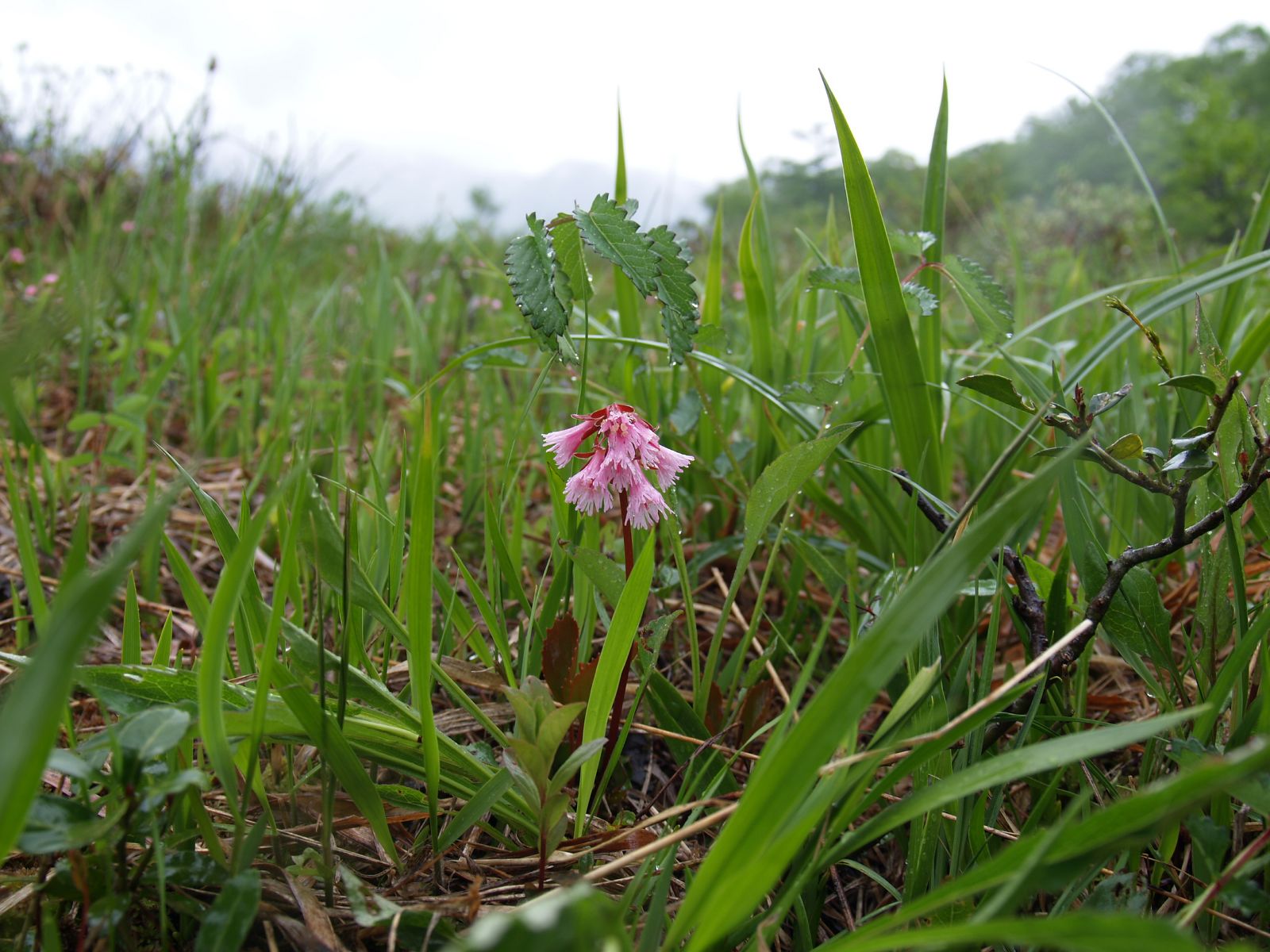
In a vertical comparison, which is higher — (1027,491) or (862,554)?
(1027,491)

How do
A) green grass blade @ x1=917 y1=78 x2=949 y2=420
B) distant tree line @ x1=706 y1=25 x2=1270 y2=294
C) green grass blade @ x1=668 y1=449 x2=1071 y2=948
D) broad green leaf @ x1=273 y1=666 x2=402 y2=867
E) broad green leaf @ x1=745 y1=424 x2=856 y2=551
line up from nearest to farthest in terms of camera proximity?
1. green grass blade @ x1=668 y1=449 x2=1071 y2=948
2. broad green leaf @ x1=273 y1=666 x2=402 y2=867
3. broad green leaf @ x1=745 y1=424 x2=856 y2=551
4. green grass blade @ x1=917 y1=78 x2=949 y2=420
5. distant tree line @ x1=706 y1=25 x2=1270 y2=294

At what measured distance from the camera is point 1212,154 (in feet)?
89.3

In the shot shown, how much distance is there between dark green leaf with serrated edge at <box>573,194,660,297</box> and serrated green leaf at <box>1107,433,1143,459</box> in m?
0.50

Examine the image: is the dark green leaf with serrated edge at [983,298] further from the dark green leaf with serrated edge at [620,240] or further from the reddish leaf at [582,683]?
the reddish leaf at [582,683]

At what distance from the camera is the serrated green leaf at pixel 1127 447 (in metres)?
0.74

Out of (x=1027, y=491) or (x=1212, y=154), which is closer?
(x=1027, y=491)

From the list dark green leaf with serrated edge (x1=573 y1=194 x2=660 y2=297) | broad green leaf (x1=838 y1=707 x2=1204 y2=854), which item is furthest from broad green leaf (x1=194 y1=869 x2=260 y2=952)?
dark green leaf with serrated edge (x1=573 y1=194 x2=660 y2=297)

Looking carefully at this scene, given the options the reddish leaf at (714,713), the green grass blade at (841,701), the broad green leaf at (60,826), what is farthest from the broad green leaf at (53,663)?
the reddish leaf at (714,713)

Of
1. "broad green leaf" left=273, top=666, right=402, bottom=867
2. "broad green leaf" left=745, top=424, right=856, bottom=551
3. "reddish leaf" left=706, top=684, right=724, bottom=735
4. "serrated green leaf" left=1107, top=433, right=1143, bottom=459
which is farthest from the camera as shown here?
"reddish leaf" left=706, top=684, right=724, bottom=735

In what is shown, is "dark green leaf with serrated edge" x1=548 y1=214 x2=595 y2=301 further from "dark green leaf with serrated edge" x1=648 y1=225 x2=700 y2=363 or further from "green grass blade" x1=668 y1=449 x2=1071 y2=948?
"green grass blade" x1=668 y1=449 x2=1071 y2=948

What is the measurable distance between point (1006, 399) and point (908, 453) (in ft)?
1.15

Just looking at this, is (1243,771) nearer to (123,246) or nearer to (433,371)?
(433,371)

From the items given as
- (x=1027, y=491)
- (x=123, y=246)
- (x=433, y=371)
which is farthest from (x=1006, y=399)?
(x=123, y=246)

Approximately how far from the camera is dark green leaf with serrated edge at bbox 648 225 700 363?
2.89 ft
